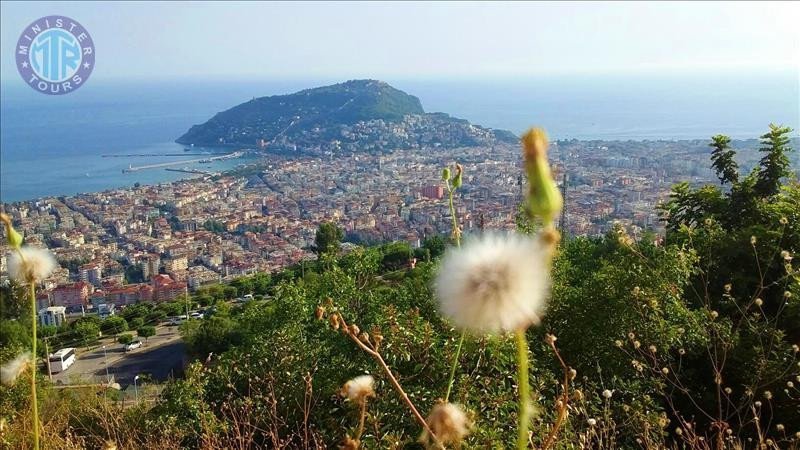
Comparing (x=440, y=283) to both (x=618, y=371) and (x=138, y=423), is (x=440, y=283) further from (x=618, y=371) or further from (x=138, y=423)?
(x=138, y=423)

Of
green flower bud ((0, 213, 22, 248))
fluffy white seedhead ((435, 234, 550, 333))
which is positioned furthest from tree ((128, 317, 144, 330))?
fluffy white seedhead ((435, 234, 550, 333))

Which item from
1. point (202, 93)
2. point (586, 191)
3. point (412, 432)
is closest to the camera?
point (412, 432)

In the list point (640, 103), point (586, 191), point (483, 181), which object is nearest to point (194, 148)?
point (640, 103)

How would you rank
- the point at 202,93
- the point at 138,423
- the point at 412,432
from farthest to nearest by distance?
1. the point at 202,93
2. the point at 138,423
3. the point at 412,432

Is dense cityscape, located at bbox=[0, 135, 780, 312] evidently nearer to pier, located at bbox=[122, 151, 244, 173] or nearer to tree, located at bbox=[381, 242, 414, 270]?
tree, located at bbox=[381, 242, 414, 270]

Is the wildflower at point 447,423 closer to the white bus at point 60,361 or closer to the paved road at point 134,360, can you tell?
the paved road at point 134,360

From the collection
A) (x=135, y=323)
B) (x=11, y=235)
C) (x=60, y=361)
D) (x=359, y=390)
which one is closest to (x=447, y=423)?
(x=359, y=390)
